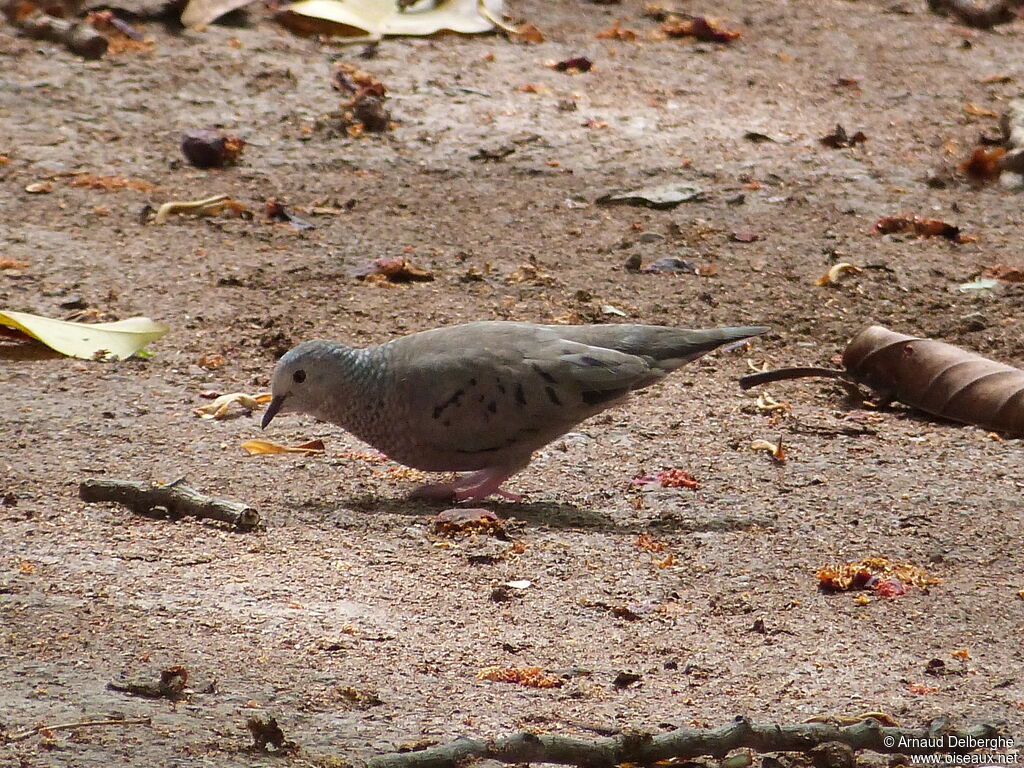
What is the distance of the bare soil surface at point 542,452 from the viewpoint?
3.55 m

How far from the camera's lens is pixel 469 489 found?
5.02 m

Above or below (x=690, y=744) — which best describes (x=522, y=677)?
below

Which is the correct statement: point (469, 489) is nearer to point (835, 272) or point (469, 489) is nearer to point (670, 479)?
point (670, 479)

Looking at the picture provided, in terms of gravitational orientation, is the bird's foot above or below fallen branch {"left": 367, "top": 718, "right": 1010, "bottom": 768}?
below

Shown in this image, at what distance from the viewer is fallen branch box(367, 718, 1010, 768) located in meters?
2.94

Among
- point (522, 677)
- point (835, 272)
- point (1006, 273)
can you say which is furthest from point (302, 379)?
point (1006, 273)

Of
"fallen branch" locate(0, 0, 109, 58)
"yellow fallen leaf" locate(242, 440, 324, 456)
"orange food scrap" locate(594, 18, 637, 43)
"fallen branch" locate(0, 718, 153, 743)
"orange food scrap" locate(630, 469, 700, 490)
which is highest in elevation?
"fallen branch" locate(0, 718, 153, 743)

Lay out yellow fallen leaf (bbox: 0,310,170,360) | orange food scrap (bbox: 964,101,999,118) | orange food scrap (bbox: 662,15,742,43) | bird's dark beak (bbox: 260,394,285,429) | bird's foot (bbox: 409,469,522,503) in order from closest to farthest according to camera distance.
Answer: bird's foot (bbox: 409,469,522,503) < bird's dark beak (bbox: 260,394,285,429) < yellow fallen leaf (bbox: 0,310,170,360) < orange food scrap (bbox: 964,101,999,118) < orange food scrap (bbox: 662,15,742,43)

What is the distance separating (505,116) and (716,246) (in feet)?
7.38

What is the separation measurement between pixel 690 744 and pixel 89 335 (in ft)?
12.5

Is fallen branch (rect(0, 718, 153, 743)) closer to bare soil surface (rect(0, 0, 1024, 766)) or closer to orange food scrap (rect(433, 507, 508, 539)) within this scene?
bare soil surface (rect(0, 0, 1024, 766))

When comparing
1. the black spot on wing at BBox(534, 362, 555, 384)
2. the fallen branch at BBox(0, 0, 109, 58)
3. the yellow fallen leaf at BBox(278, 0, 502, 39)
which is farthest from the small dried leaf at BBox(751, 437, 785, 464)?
the fallen branch at BBox(0, 0, 109, 58)

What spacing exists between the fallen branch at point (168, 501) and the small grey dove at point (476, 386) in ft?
1.97

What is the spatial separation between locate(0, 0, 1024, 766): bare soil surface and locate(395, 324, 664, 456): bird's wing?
0.96 ft
